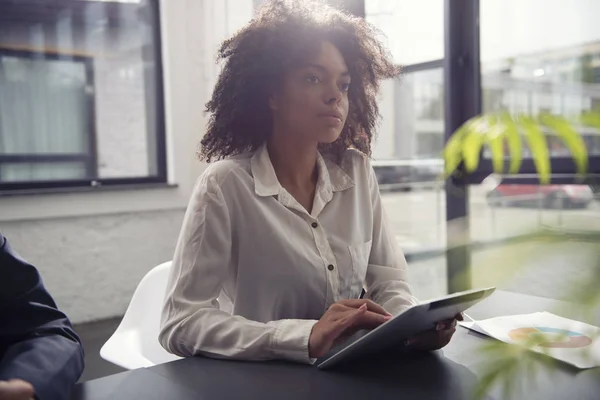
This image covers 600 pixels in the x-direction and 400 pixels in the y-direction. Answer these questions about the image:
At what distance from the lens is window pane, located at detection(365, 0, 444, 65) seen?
2.67m

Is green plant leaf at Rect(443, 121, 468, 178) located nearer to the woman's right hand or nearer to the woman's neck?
the woman's right hand

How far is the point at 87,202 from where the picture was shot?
335 cm

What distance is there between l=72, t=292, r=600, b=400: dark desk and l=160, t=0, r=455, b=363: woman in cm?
11

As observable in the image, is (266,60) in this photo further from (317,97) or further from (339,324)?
(339,324)

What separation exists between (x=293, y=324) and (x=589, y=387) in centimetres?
47

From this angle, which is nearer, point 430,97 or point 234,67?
point 234,67

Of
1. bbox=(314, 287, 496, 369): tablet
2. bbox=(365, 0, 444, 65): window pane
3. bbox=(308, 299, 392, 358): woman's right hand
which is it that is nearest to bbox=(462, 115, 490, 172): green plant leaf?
bbox=(314, 287, 496, 369): tablet

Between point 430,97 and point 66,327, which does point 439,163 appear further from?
point 430,97

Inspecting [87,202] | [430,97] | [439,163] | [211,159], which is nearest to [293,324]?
[211,159]

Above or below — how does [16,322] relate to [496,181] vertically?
below

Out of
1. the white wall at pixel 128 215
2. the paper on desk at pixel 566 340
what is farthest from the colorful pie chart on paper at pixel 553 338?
the white wall at pixel 128 215

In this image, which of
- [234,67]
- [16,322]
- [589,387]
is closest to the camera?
[589,387]

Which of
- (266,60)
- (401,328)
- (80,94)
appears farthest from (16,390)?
(80,94)

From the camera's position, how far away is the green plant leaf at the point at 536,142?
263mm
